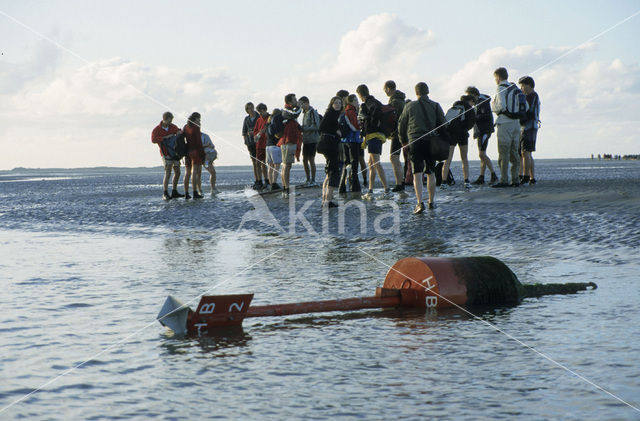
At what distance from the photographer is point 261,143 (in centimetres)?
1853

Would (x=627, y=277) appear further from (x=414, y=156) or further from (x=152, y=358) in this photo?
(x=414, y=156)

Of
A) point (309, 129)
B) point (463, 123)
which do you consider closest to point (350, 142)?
point (309, 129)

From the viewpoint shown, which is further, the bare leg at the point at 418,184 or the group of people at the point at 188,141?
the group of people at the point at 188,141

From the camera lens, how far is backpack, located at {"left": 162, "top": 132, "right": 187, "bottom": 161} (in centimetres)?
1673

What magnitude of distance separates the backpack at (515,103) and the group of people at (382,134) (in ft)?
0.06

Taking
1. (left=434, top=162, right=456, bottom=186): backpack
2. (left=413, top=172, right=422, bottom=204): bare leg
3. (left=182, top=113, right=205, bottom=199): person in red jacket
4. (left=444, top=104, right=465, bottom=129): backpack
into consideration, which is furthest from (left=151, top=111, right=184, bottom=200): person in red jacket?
(left=413, top=172, right=422, bottom=204): bare leg

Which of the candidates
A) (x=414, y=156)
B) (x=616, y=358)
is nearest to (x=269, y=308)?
(x=616, y=358)

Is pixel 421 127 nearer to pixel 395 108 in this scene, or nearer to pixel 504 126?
pixel 504 126

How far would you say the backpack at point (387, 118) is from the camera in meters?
14.2

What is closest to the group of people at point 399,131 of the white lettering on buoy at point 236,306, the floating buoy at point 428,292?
Answer: the floating buoy at point 428,292

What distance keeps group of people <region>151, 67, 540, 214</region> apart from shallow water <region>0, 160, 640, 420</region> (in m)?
2.15

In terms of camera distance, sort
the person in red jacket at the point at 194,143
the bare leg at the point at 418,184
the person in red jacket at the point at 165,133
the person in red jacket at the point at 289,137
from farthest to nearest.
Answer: the person in red jacket at the point at 165,133 < the person in red jacket at the point at 194,143 < the person in red jacket at the point at 289,137 < the bare leg at the point at 418,184

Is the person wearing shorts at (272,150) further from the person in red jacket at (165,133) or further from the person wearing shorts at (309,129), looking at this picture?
the person in red jacket at (165,133)

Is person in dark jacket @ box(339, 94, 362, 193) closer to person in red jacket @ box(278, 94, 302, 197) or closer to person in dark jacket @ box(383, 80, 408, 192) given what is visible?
person in dark jacket @ box(383, 80, 408, 192)
